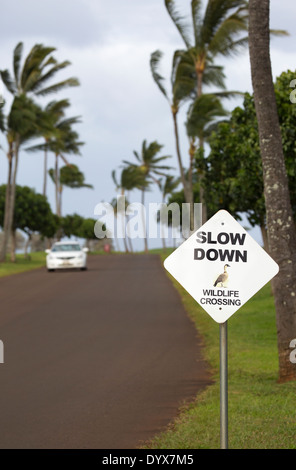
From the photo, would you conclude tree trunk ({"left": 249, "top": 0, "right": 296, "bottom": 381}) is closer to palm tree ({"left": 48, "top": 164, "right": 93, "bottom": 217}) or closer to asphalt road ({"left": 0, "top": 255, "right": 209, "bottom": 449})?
asphalt road ({"left": 0, "top": 255, "right": 209, "bottom": 449})

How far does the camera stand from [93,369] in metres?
11.5

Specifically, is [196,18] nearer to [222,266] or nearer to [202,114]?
[202,114]

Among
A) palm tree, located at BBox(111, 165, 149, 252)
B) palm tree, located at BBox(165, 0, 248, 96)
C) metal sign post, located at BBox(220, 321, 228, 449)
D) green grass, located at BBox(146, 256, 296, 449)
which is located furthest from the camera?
palm tree, located at BBox(111, 165, 149, 252)

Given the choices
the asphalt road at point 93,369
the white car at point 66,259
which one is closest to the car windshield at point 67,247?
the white car at point 66,259

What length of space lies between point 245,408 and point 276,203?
2.99 metres

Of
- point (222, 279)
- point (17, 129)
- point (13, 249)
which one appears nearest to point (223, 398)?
point (222, 279)

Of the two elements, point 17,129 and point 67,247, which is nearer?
point 67,247

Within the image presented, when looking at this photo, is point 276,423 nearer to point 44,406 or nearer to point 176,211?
point 44,406

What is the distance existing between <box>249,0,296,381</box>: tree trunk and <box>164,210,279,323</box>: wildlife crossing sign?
14.7ft

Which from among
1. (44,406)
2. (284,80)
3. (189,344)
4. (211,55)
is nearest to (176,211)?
(211,55)

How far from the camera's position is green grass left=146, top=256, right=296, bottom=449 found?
7.14m

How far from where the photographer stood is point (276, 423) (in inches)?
309

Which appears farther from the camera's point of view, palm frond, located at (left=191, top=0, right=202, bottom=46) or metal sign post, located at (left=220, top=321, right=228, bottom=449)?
palm frond, located at (left=191, top=0, right=202, bottom=46)

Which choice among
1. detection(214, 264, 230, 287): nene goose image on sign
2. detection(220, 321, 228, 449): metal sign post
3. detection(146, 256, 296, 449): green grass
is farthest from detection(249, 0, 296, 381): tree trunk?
detection(220, 321, 228, 449): metal sign post
